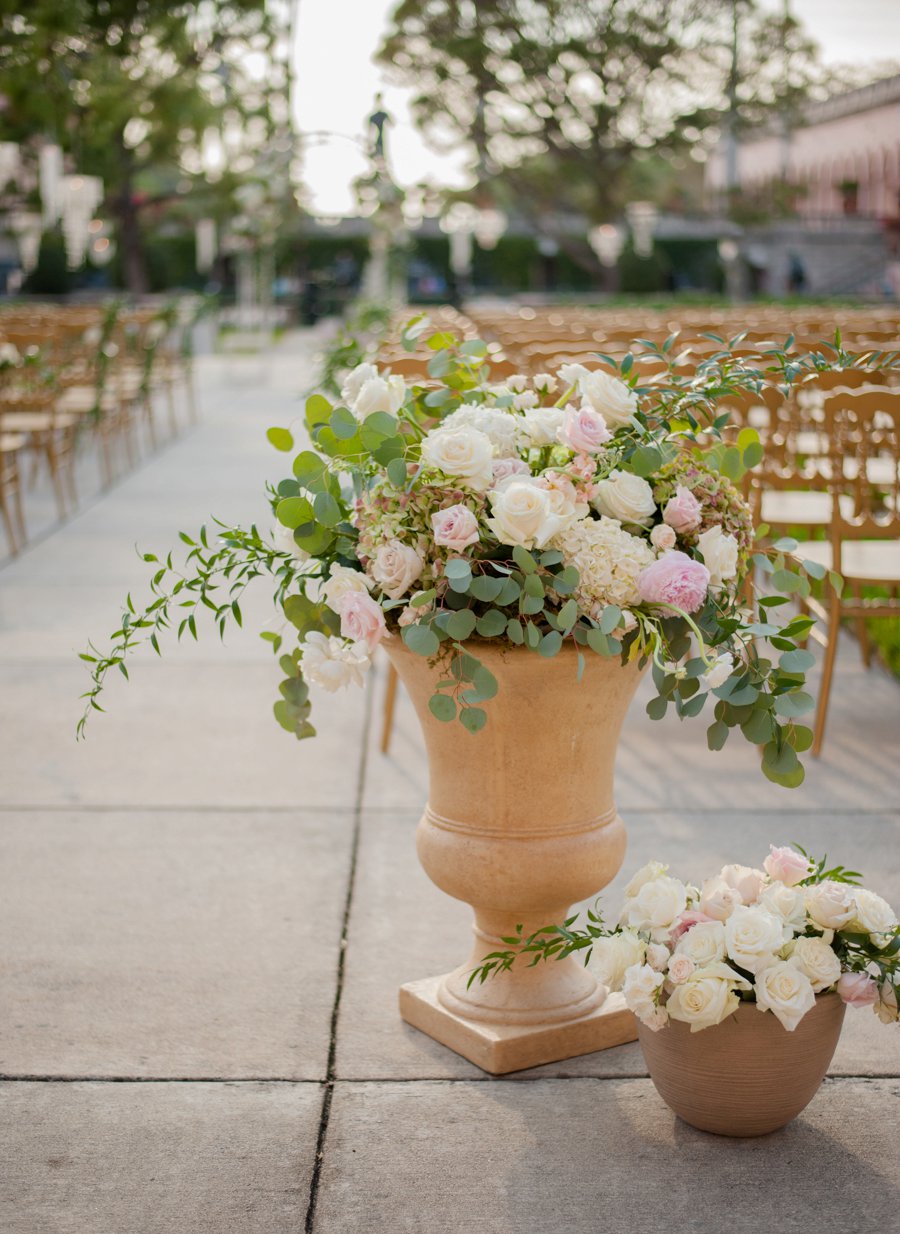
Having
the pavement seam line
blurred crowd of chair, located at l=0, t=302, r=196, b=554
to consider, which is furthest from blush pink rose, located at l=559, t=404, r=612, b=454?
blurred crowd of chair, located at l=0, t=302, r=196, b=554

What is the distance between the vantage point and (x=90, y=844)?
4.20 meters

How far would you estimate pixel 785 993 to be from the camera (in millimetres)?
2512

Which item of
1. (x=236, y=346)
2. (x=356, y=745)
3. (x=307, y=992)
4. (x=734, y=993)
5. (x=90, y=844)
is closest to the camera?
(x=734, y=993)

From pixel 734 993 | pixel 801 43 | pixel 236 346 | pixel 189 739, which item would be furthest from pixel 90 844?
pixel 801 43

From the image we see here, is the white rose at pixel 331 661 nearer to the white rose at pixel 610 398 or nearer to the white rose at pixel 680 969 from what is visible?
the white rose at pixel 610 398

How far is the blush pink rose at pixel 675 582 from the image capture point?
2572 mm

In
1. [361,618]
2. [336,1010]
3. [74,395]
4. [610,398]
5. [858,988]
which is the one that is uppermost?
[610,398]

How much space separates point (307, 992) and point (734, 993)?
42.4 inches

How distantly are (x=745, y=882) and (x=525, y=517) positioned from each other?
31.4 inches

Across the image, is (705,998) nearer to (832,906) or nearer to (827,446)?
(832,906)

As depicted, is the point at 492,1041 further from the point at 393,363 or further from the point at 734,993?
the point at 393,363

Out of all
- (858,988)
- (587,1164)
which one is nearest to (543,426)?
(858,988)

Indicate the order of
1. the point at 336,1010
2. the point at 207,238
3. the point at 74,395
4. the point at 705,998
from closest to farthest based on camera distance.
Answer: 1. the point at 705,998
2. the point at 336,1010
3. the point at 74,395
4. the point at 207,238

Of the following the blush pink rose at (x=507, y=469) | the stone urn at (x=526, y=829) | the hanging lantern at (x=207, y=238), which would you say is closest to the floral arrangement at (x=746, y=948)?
the stone urn at (x=526, y=829)
